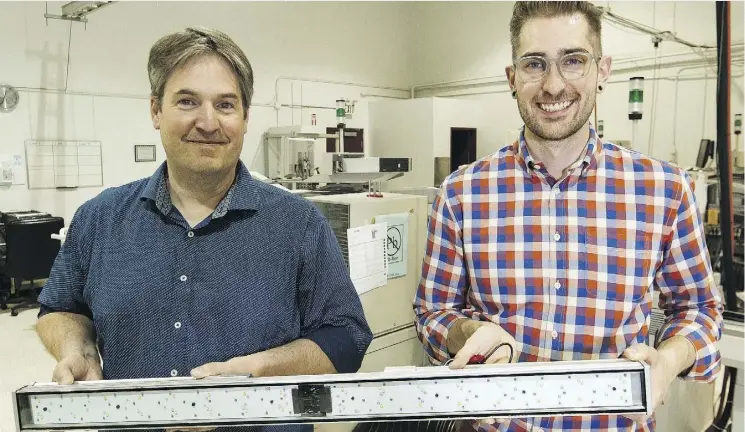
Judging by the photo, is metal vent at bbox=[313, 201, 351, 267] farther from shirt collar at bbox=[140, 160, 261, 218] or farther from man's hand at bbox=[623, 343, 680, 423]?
man's hand at bbox=[623, 343, 680, 423]

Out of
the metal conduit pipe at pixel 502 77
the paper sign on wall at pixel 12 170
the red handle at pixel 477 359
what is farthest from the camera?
the metal conduit pipe at pixel 502 77

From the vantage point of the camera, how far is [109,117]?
5.45 meters

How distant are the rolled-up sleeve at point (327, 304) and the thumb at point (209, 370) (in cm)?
18

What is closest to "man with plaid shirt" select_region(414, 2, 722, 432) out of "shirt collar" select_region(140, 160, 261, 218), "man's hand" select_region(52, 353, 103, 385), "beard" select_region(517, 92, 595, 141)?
"beard" select_region(517, 92, 595, 141)

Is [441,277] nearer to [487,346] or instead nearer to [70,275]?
[487,346]

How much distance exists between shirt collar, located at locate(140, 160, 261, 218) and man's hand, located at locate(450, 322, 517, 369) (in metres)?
0.46

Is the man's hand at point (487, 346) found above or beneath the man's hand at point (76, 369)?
above

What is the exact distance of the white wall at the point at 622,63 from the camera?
17.9 feet

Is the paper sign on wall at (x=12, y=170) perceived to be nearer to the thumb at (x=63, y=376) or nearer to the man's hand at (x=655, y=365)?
the thumb at (x=63, y=376)

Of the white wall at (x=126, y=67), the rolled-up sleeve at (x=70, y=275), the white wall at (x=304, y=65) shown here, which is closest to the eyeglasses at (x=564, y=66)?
the rolled-up sleeve at (x=70, y=275)

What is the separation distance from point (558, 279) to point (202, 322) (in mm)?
648

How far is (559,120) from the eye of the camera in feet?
3.20

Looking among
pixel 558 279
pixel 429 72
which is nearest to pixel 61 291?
pixel 558 279

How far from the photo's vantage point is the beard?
3.19ft
